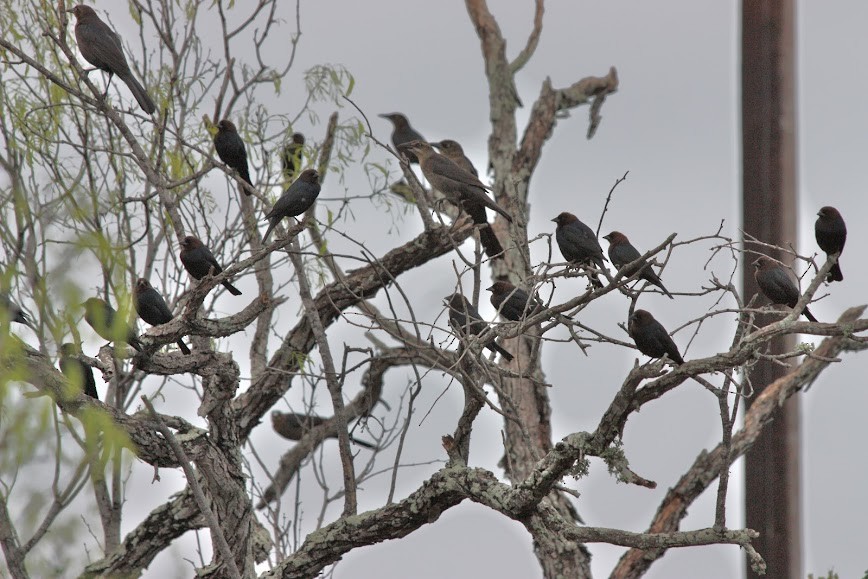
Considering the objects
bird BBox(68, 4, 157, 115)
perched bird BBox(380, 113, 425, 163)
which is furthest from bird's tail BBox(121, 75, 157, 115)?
perched bird BBox(380, 113, 425, 163)

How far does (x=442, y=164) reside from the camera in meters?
5.71

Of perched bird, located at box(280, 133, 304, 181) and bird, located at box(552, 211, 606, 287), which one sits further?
perched bird, located at box(280, 133, 304, 181)

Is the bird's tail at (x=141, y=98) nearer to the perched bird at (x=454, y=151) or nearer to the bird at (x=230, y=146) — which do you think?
the bird at (x=230, y=146)

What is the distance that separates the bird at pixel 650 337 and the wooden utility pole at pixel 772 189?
220cm

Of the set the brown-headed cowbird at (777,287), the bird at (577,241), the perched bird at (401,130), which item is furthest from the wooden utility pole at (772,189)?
the perched bird at (401,130)

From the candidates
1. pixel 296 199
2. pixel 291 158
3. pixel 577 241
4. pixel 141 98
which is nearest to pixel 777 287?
pixel 577 241

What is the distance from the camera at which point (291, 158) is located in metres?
6.81

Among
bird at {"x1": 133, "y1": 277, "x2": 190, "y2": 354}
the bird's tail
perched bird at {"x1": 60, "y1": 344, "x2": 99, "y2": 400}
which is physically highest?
the bird's tail

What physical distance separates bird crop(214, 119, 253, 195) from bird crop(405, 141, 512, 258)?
1009mm

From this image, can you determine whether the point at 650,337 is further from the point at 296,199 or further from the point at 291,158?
the point at 291,158

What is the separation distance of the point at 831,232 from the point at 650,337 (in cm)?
97

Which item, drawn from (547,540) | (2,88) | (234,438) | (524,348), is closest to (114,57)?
(2,88)

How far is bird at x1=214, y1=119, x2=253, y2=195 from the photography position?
5.96 m

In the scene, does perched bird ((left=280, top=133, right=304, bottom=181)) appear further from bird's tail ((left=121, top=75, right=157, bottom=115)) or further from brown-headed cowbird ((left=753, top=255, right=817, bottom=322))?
brown-headed cowbird ((left=753, top=255, right=817, bottom=322))
